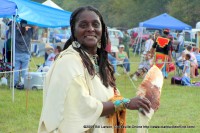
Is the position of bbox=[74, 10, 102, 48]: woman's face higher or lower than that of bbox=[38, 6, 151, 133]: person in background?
higher

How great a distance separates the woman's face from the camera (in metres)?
3.06

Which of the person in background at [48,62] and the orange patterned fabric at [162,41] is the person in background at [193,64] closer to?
the orange patterned fabric at [162,41]

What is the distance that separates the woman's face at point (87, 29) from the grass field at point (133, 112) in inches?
188

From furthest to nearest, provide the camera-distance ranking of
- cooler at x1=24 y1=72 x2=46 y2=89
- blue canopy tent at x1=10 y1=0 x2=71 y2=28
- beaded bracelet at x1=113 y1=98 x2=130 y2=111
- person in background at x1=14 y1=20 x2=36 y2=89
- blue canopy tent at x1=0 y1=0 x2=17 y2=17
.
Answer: person in background at x1=14 y1=20 x2=36 y2=89 → cooler at x1=24 y1=72 x2=46 y2=89 → blue canopy tent at x1=10 y1=0 x2=71 y2=28 → blue canopy tent at x1=0 y1=0 x2=17 y2=17 → beaded bracelet at x1=113 y1=98 x2=130 y2=111

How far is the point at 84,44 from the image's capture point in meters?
3.08

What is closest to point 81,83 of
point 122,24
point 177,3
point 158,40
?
point 158,40

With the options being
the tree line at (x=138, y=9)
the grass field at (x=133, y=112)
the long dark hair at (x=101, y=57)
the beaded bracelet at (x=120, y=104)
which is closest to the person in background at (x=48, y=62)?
the grass field at (x=133, y=112)

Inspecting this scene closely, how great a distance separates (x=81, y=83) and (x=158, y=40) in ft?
42.6

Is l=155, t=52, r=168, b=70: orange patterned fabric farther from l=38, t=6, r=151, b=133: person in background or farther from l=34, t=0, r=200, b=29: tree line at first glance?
l=34, t=0, r=200, b=29: tree line

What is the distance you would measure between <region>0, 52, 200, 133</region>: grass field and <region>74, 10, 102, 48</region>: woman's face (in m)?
4.76

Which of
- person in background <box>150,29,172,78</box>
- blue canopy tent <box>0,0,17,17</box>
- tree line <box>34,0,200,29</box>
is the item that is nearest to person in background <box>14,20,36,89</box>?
blue canopy tent <box>0,0,17,17</box>

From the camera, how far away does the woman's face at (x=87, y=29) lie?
3059mm

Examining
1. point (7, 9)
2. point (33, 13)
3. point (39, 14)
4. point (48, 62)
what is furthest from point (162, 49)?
point (7, 9)

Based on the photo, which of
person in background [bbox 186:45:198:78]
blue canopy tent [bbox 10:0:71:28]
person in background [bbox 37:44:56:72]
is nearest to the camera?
blue canopy tent [bbox 10:0:71:28]
